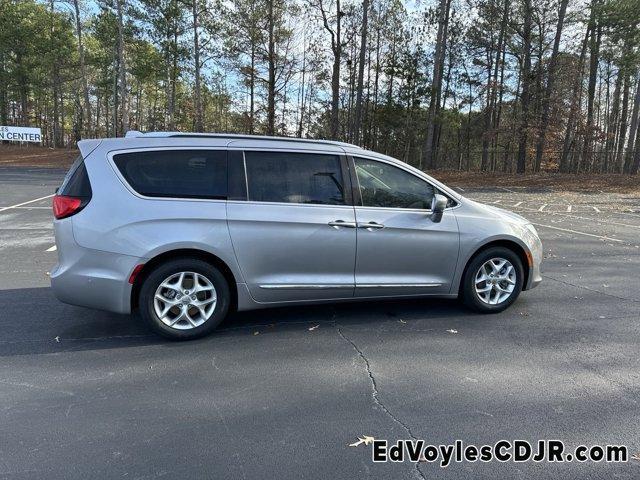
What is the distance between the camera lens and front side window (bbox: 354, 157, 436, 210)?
4645 millimetres

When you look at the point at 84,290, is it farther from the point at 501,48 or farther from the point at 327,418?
the point at 501,48

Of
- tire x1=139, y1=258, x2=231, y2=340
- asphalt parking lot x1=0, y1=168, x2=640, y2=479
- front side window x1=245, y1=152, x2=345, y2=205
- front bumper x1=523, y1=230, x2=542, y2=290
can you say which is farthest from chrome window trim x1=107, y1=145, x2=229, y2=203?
front bumper x1=523, y1=230, x2=542, y2=290

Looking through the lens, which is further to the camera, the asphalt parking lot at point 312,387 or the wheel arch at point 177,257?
the wheel arch at point 177,257

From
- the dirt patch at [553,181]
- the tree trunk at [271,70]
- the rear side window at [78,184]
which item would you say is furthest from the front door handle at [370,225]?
the tree trunk at [271,70]

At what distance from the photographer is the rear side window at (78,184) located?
405 centimetres

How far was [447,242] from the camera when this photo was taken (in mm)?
4785

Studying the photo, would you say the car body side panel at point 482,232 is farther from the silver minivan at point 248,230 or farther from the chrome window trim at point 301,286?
the chrome window trim at point 301,286

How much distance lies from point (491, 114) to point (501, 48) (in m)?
7.47

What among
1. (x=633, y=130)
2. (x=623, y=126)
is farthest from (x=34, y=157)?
(x=623, y=126)

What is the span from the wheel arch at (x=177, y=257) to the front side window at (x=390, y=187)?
4.78 feet

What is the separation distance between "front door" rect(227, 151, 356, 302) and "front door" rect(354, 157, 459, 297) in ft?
0.50

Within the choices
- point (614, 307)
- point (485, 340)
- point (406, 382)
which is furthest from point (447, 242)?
point (614, 307)

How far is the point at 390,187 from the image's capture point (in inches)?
186

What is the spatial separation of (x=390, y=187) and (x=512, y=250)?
1.56 meters
